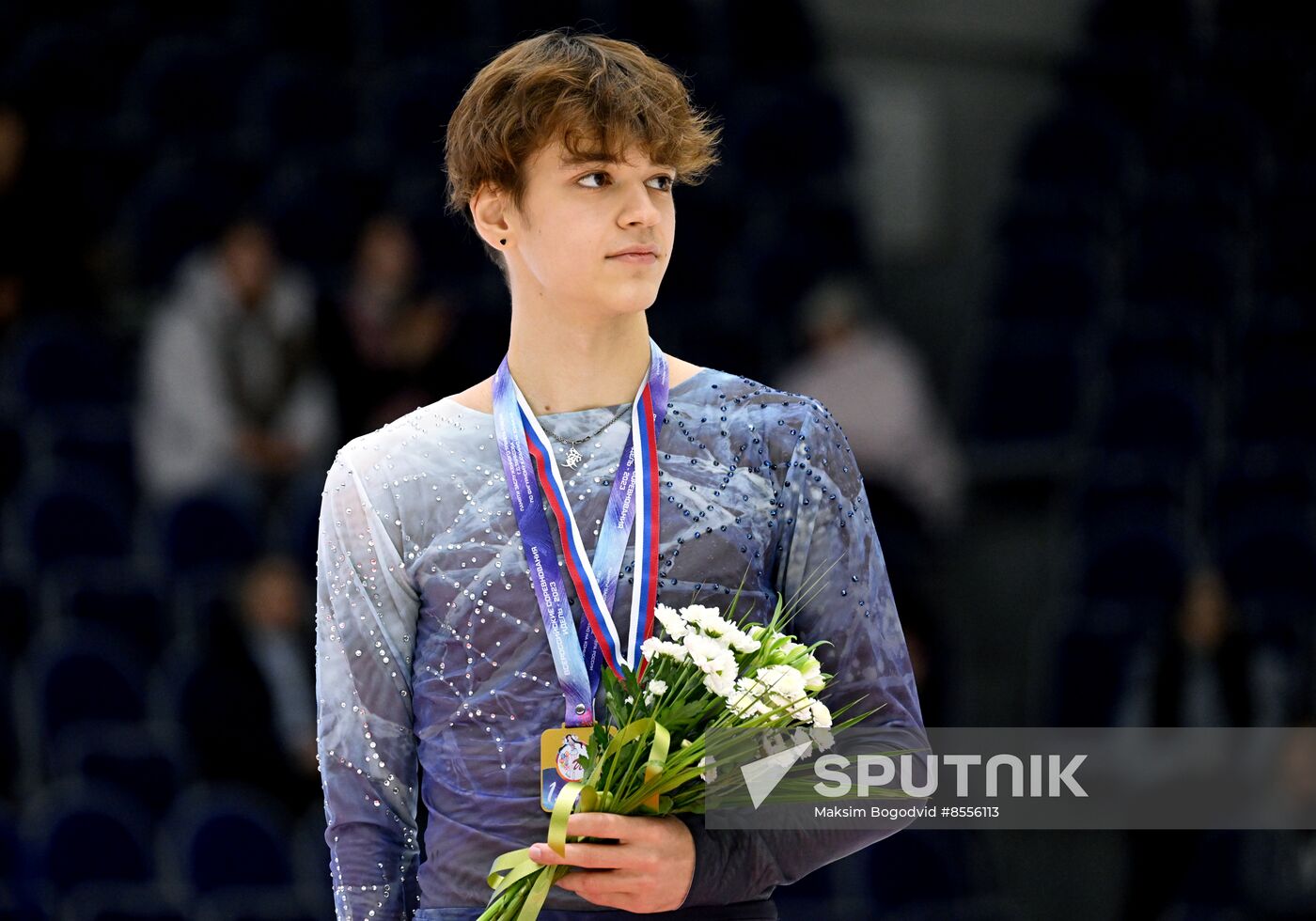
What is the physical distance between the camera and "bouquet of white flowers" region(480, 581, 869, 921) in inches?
77.1

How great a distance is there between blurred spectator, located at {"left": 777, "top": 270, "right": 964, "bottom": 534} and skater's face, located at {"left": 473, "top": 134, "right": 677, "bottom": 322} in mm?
5197

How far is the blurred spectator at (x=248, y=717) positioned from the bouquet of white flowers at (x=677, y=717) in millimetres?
4178

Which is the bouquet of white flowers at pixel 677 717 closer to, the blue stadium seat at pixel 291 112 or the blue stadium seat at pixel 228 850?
the blue stadium seat at pixel 228 850

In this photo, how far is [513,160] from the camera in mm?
2170

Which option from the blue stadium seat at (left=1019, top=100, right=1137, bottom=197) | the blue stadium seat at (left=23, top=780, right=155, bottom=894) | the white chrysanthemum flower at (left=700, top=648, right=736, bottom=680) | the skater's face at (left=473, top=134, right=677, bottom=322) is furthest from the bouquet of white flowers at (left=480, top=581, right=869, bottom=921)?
the blue stadium seat at (left=1019, top=100, right=1137, bottom=197)

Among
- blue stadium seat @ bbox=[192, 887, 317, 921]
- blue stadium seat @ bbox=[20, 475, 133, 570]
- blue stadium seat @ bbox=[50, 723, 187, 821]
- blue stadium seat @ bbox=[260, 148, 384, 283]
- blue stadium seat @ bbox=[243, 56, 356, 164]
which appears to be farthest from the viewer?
blue stadium seat @ bbox=[243, 56, 356, 164]

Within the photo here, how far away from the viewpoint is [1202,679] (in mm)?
6648

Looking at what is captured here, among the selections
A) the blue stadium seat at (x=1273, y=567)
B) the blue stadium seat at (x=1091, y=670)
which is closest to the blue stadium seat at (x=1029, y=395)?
the blue stadium seat at (x=1273, y=567)

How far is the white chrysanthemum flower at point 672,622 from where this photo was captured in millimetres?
1973

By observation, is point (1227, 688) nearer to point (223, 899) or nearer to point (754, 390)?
point (223, 899)

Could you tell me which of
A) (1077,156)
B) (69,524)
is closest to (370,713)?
(69,524)

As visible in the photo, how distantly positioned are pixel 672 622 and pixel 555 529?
0.83 feet

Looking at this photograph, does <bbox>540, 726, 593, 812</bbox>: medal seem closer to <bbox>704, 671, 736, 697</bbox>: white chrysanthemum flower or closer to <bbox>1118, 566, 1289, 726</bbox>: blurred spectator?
<bbox>704, 671, 736, 697</bbox>: white chrysanthemum flower

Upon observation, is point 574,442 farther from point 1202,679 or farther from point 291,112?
point 291,112
